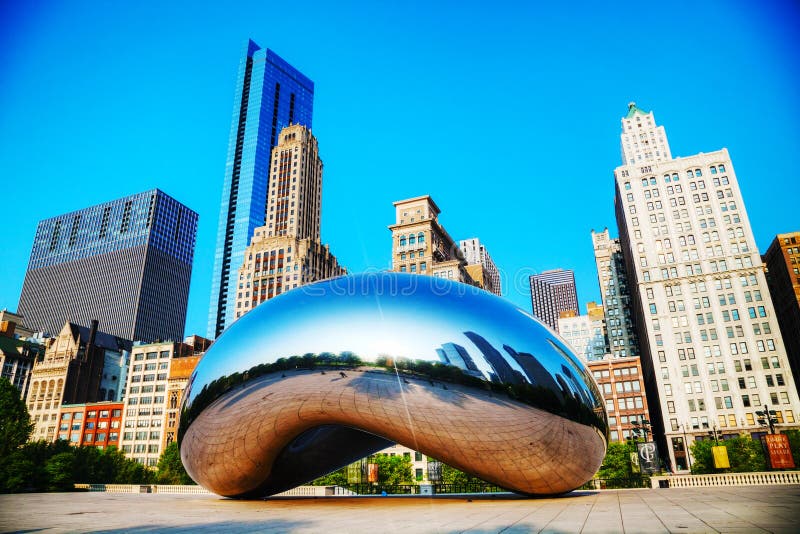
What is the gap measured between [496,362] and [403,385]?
162 cm

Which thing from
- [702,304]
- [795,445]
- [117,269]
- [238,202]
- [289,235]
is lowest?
[795,445]

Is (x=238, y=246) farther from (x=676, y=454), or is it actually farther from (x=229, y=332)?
(x=229, y=332)

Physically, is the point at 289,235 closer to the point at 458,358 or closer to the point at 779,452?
the point at 779,452

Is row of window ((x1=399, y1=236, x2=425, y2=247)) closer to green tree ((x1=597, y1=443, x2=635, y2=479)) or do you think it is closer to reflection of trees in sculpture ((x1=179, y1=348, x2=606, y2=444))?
green tree ((x1=597, y1=443, x2=635, y2=479))

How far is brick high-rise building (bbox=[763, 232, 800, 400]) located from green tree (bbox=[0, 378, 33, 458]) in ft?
362

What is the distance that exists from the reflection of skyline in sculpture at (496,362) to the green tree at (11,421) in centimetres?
3342

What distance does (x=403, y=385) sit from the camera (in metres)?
8.38

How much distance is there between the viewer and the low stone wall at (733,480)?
19.7 m

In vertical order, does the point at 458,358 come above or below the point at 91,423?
below

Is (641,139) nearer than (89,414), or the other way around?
Result: (89,414)

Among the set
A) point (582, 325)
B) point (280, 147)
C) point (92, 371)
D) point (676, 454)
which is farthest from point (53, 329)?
point (676, 454)

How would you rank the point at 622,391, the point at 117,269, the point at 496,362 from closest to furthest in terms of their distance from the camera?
the point at 496,362
the point at 622,391
the point at 117,269

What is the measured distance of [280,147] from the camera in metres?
147

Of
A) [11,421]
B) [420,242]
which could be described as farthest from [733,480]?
[420,242]
